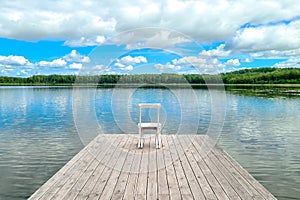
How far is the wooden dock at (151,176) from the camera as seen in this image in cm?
446

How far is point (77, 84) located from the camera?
6570 millimetres

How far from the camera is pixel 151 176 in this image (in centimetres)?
530

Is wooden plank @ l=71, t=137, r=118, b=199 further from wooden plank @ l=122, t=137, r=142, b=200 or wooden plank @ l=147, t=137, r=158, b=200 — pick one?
wooden plank @ l=147, t=137, r=158, b=200

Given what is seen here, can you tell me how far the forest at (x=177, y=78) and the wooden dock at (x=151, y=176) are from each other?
1.64 meters

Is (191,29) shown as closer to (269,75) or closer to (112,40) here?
(112,40)

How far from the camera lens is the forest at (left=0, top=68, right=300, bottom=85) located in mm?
6784

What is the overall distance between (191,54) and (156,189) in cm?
287

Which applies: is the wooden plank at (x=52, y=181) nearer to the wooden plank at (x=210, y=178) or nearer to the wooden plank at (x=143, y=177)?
the wooden plank at (x=143, y=177)

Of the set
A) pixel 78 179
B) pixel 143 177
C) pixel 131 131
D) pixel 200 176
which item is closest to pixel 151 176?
pixel 143 177

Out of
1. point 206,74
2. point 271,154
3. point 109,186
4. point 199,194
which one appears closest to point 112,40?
point 206,74

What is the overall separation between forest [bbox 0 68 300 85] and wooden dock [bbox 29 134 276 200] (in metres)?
1.64

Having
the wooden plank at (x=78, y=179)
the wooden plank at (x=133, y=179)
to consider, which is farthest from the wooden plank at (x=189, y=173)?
the wooden plank at (x=78, y=179)

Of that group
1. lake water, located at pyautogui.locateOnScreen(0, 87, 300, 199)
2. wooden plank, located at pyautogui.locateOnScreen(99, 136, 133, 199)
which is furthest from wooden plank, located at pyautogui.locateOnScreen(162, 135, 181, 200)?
lake water, located at pyautogui.locateOnScreen(0, 87, 300, 199)

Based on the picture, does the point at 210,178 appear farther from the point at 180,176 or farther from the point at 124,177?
the point at 124,177
